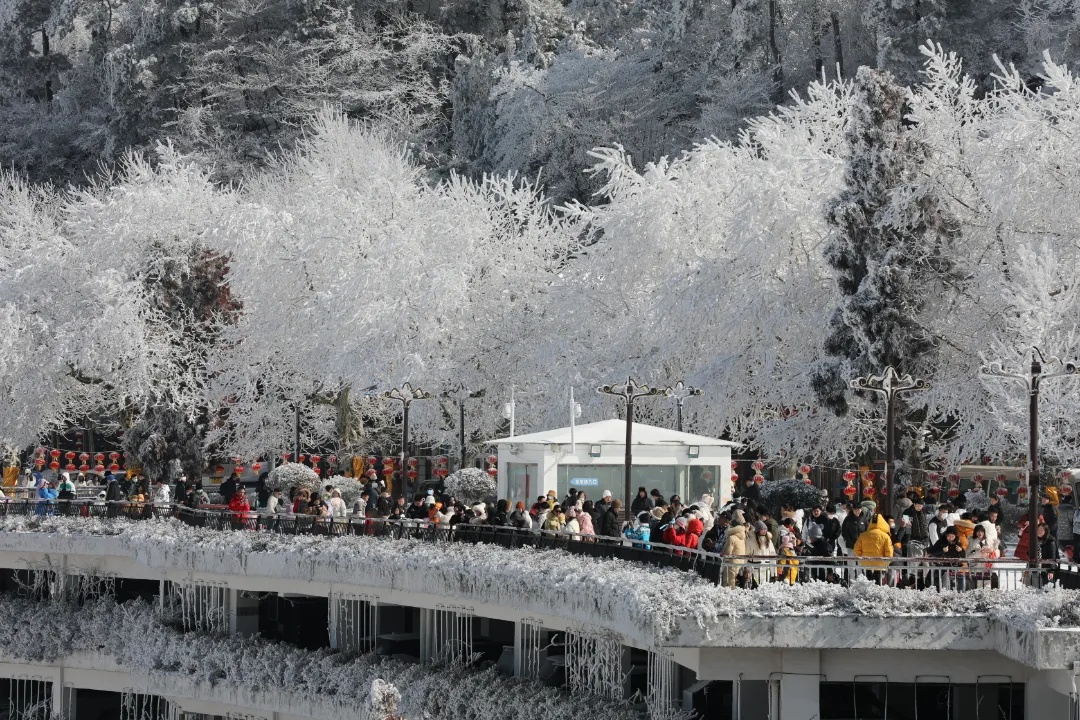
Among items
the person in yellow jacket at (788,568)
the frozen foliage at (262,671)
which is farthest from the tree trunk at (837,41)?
the person in yellow jacket at (788,568)

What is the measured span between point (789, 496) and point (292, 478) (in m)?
13.3

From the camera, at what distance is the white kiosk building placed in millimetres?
37812

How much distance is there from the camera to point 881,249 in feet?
143

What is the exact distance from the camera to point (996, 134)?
43438mm

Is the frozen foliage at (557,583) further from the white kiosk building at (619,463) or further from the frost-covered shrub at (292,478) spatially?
the white kiosk building at (619,463)

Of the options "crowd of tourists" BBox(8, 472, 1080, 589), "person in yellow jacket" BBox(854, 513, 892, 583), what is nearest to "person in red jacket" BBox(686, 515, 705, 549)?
"crowd of tourists" BBox(8, 472, 1080, 589)

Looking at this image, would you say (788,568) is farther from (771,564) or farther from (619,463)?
(619,463)

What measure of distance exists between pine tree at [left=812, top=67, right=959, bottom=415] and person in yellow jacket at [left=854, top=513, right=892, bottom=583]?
61.6 ft

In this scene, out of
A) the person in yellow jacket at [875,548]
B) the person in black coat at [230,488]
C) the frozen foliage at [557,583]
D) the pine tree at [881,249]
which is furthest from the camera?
the pine tree at [881,249]

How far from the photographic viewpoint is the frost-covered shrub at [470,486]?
140ft

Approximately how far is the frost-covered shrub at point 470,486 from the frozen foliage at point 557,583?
578 cm

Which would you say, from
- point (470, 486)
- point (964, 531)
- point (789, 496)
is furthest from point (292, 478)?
point (964, 531)

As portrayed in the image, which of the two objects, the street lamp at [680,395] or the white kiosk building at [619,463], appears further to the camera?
the street lamp at [680,395]

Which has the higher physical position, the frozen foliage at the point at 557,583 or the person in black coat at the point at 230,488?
the person in black coat at the point at 230,488
